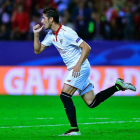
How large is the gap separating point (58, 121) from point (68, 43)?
219cm

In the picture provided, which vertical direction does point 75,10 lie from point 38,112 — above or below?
above

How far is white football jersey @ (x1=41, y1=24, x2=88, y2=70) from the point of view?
6434 mm

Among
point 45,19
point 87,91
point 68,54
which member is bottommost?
point 87,91

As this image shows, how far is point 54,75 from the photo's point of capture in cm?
1473

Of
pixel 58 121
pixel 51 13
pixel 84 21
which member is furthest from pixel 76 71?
pixel 84 21

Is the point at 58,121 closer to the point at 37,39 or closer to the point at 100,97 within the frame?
the point at 100,97

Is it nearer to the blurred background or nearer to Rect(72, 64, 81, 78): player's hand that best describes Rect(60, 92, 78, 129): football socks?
Rect(72, 64, 81, 78): player's hand

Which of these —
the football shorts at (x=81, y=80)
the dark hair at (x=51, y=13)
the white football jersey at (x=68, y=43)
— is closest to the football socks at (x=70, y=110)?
the football shorts at (x=81, y=80)

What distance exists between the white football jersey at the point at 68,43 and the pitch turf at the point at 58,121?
1.21 meters

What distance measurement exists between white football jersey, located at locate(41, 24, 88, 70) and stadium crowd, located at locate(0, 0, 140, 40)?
8.73 metres

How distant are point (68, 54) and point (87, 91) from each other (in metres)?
0.75

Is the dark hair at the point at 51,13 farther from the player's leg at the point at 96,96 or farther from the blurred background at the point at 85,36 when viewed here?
the blurred background at the point at 85,36

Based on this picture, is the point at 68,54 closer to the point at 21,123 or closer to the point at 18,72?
the point at 21,123

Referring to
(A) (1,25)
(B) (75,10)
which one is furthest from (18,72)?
(B) (75,10)
